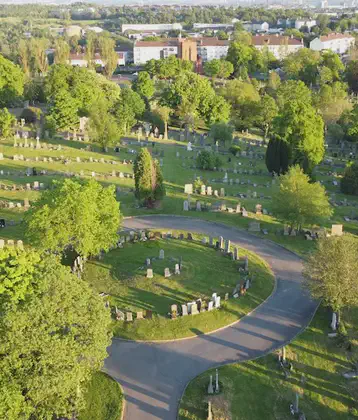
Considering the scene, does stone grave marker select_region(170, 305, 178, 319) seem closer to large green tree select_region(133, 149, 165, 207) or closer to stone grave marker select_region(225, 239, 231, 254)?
stone grave marker select_region(225, 239, 231, 254)

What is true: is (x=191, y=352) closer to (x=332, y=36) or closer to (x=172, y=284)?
(x=172, y=284)

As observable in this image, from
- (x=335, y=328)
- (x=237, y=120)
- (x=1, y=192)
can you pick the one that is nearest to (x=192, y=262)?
(x=335, y=328)

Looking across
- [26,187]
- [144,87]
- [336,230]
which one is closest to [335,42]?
[144,87]

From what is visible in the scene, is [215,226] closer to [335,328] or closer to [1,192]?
[335,328]

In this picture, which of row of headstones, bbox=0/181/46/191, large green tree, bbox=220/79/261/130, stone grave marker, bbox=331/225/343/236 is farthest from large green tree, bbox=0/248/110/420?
large green tree, bbox=220/79/261/130

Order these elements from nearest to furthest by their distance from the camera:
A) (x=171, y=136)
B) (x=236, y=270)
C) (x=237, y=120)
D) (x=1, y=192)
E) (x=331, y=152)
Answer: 1. (x=236, y=270)
2. (x=1, y=192)
3. (x=331, y=152)
4. (x=171, y=136)
5. (x=237, y=120)

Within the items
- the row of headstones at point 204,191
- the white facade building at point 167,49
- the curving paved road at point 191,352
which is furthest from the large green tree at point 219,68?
the curving paved road at point 191,352
